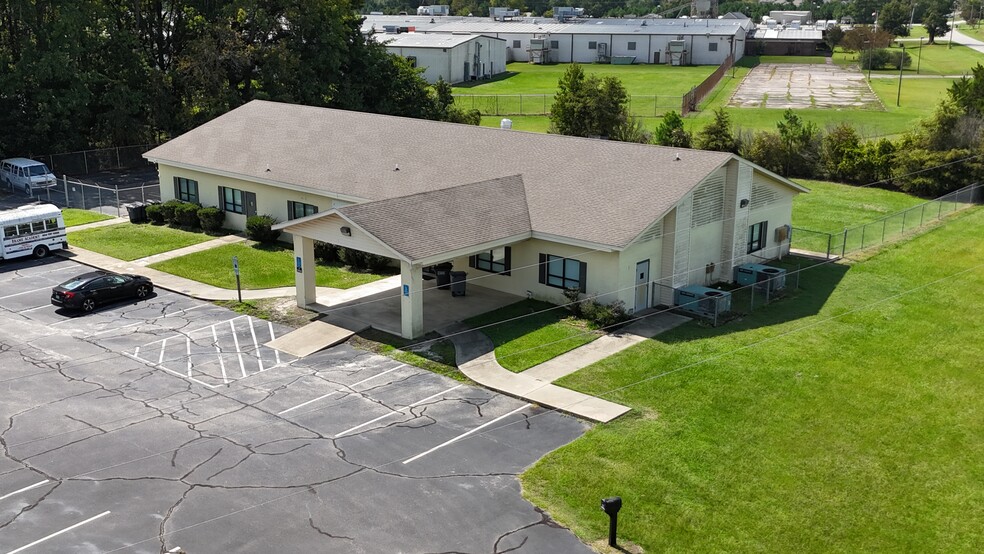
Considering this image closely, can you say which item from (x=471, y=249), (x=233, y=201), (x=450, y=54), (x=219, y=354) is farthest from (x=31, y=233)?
(x=450, y=54)

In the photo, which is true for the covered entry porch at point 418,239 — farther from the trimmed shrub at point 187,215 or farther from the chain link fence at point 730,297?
the trimmed shrub at point 187,215

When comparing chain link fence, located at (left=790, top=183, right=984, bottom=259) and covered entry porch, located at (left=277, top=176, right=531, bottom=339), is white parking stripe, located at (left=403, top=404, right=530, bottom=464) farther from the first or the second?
chain link fence, located at (left=790, top=183, right=984, bottom=259)

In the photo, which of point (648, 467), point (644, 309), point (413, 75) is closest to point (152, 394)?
point (648, 467)

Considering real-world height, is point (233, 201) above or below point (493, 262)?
above

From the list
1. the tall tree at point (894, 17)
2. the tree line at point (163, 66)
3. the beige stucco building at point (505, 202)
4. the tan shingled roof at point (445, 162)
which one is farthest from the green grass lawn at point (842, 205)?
the tall tree at point (894, 17)

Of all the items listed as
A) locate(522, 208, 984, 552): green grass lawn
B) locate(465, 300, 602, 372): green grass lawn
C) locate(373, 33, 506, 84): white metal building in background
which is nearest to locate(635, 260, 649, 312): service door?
locate(522, 208, 984, 552): green grass lawn

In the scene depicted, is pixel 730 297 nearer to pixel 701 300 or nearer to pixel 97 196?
pixel 701 300
